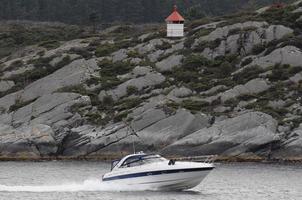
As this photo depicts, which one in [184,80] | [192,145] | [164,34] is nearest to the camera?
[192,145]

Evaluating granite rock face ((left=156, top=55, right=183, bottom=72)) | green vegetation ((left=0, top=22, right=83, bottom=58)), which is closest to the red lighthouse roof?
granite rock face ((left=156, top=55, right=183, bottom=72))

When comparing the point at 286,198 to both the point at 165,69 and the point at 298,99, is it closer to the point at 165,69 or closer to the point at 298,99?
the point at 298,99

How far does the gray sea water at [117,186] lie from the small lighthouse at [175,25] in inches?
1691

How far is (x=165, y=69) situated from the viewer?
11538 cm

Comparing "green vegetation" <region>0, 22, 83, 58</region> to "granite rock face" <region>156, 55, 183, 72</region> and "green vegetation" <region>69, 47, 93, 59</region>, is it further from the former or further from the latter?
"granite rock face" <region>156, 55, 183, 72</region>

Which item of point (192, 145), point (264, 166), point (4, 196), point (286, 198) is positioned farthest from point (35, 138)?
point (286, 198)

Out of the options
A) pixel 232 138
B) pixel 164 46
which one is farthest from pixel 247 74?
pixel 232 138

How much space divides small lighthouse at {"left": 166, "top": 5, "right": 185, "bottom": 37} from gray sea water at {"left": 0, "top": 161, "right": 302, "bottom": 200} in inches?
1691

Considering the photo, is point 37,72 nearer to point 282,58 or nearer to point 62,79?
point 62,79

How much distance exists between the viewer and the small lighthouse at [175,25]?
421 ft

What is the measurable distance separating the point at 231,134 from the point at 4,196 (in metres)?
35.9

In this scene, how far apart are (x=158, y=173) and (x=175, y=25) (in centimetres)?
Result: 7271

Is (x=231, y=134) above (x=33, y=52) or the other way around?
the other way around

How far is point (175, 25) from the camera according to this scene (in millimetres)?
128875
